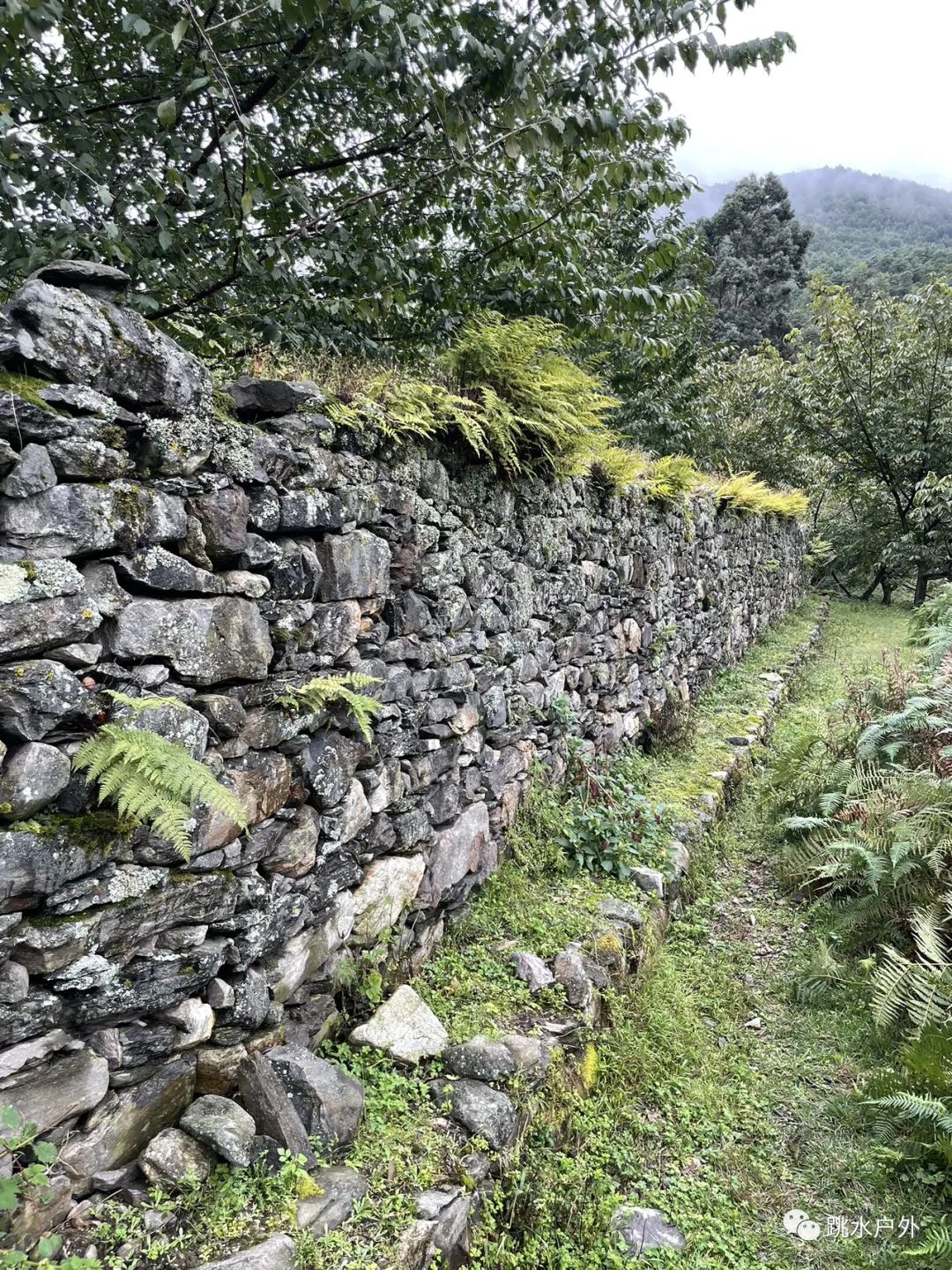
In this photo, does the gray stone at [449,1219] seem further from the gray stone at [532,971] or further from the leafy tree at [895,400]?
the leafy tree at [895,400]

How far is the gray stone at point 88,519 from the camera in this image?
1.82 metres

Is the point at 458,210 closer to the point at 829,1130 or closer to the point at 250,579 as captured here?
the point at 250,579

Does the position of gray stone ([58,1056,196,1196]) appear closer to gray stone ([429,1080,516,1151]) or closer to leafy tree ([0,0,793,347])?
gray stone ([429,1080,516,1151])

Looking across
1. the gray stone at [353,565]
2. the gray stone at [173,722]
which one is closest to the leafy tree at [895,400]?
the gray stone at [353,565]

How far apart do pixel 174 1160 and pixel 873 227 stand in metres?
115

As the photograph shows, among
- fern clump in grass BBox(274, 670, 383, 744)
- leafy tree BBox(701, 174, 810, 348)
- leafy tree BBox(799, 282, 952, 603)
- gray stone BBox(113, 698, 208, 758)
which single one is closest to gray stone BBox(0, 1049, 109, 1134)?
gray stone BBox(113, 698, 208, 758)

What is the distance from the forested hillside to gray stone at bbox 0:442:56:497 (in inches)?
169

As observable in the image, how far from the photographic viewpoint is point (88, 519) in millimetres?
1936

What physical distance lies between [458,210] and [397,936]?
12.7 feet

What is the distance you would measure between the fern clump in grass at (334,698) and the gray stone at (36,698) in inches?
31.6

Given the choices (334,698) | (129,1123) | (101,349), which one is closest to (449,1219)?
(129,1123)

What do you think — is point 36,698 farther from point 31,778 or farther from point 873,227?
point 873,227

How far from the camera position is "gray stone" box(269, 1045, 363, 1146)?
235 centimetres

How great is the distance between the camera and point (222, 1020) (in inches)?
93.5
